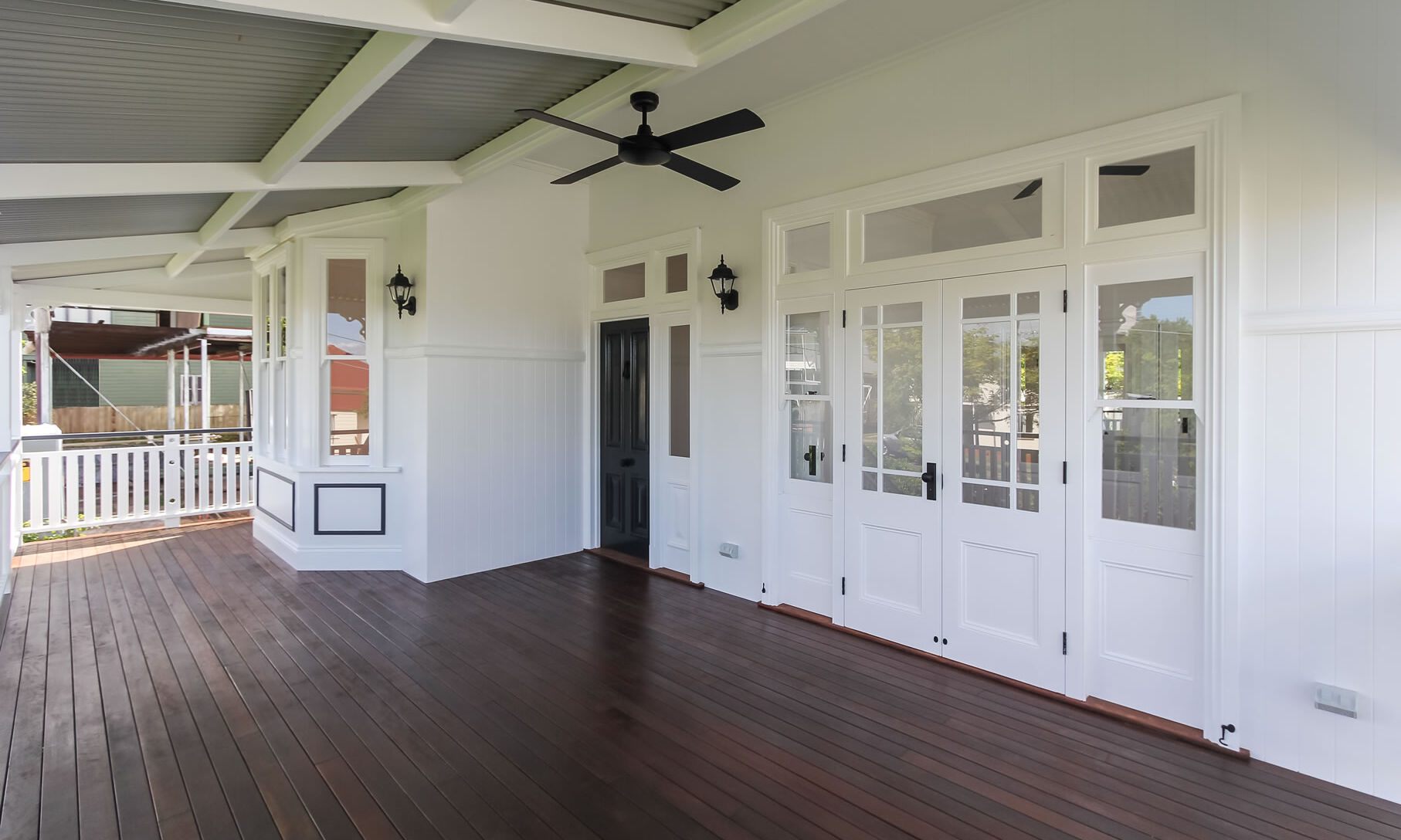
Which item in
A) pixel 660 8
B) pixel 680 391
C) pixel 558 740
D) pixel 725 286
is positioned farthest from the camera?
pixel 680 391

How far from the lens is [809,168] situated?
13.8 feet

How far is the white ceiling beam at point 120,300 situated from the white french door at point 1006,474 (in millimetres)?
7843

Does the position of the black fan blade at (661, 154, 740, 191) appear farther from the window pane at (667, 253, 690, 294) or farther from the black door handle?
the black door handle

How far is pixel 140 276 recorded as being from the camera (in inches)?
284

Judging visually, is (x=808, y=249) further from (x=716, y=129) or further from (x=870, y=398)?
(x=716, y=129)

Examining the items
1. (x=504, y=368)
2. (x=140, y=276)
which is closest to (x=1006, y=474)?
(x=504, y=368)

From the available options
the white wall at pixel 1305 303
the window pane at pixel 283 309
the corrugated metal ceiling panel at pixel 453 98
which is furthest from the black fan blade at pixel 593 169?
the window pane at pixel 283 309

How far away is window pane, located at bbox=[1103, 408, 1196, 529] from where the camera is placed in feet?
9.48

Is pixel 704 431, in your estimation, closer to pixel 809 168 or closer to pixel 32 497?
pixel 809 168

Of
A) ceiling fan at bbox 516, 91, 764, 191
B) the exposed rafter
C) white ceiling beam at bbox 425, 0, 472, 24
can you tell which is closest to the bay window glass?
the exposed rafter

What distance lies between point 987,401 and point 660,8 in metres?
2.50

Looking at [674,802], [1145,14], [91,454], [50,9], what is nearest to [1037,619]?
[674,802]

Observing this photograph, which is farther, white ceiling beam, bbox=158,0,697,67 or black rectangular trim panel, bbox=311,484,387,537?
black rectangular trim panel, bbox=311,484,387,537

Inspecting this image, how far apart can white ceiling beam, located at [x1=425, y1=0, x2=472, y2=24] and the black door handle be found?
3.07 meters
